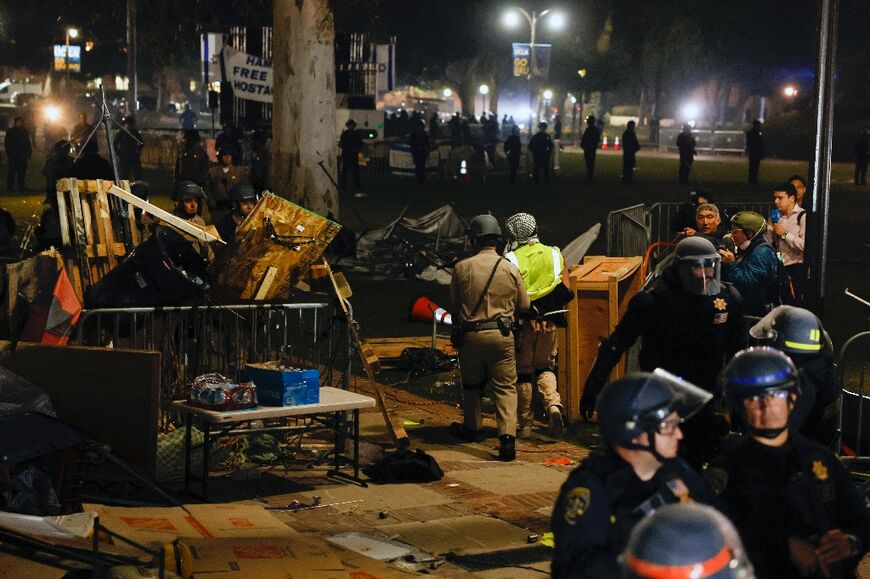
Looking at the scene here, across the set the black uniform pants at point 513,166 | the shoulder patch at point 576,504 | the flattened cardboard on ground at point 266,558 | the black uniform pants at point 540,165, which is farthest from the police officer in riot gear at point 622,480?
the black uniform pants at point 513,166

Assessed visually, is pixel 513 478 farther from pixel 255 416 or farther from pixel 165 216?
pixel 165 216

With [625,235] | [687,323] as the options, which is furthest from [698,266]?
[625,235]

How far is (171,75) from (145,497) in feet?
436

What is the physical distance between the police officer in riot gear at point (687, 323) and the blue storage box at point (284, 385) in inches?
95.4

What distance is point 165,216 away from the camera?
10.8m

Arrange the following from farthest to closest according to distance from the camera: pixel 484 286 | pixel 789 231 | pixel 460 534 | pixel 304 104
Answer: pixel 304 104 → pixel 789 231 → pixel 484 286 → pixel 460 534

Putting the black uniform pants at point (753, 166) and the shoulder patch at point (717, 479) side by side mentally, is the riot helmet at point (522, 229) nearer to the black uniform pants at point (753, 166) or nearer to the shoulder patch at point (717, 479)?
the shoulder patch at point (717, 479)

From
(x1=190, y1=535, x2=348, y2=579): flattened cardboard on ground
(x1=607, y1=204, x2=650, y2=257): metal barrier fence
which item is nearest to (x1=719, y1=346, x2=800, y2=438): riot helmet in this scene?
(x1=190, y1=535, x2=348, y2=579): flattened cardboard on ground

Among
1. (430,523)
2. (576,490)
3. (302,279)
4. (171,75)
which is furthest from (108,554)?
(171,75)

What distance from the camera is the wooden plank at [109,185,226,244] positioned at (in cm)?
1068

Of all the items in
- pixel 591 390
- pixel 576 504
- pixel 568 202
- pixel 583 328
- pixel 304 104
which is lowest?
pixel 568 202

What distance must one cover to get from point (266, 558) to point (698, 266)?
9.20 feet

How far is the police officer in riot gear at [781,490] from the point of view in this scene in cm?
483

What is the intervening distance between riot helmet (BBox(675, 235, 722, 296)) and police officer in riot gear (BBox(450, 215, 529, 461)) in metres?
3.25
